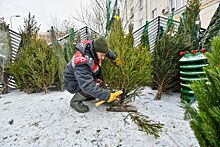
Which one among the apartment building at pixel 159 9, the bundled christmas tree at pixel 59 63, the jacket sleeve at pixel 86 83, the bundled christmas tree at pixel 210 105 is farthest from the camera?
the apartment building at pixel 159 9

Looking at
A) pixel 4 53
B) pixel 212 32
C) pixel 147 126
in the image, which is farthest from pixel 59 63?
pixel 212 32

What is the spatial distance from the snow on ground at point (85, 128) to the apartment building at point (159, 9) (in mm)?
1655

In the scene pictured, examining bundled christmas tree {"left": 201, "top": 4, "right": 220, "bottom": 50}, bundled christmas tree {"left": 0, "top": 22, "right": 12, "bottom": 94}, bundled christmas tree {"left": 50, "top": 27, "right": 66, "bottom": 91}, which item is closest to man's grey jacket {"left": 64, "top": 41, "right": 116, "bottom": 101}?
bundled christmas tree {"left": 50, "top": 27, "right": 66, "bottom": 91}

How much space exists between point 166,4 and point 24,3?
1320cm

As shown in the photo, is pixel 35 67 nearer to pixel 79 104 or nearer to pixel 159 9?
pixel 79 104

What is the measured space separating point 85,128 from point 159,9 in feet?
34.5

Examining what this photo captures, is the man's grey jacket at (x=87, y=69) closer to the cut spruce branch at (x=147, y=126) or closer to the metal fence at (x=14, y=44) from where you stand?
the cut spruce branch at (x=147, y=126)

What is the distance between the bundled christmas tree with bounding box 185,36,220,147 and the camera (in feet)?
2.58

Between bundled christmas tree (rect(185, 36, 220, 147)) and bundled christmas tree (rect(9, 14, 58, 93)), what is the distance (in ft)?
10.9

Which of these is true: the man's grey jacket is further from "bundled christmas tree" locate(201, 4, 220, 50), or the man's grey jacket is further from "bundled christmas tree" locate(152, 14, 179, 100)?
"bundled christmas tree" locate(201, 4, 220, 50)

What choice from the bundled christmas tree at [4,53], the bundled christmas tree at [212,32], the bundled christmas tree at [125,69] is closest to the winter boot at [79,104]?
the bundled christmas tree at [125,69]

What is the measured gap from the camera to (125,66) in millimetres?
2225

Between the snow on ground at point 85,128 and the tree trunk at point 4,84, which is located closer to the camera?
the snow on ground at point 85,128

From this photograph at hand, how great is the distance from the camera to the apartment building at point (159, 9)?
21.8 ft
